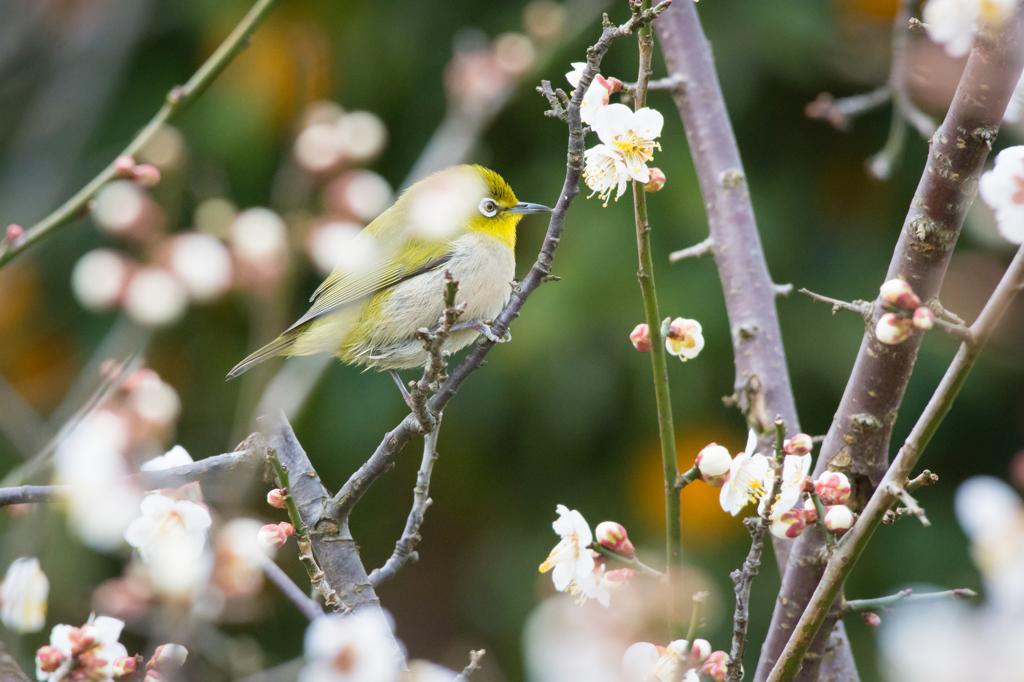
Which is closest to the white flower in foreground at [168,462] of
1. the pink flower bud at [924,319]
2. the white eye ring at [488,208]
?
the pink flower bud at [924,319]

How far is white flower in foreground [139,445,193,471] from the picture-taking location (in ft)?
4.56

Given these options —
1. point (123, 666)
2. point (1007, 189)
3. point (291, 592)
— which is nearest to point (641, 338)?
point (1007, 189)

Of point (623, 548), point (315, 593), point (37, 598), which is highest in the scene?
point (37, 598)

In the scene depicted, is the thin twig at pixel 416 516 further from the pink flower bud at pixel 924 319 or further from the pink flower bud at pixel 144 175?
the pink flower bud at pixel 924 319

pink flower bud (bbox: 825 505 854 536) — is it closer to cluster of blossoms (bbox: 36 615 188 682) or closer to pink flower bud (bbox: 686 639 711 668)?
pink flower bud (bbox: 686 639 711 668)

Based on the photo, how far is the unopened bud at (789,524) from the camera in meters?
1.19

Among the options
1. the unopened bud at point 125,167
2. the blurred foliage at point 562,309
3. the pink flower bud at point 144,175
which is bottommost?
the blurred foliage at point 562,309

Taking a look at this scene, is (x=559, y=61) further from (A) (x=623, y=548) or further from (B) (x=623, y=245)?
(A) (x=623, y=548)

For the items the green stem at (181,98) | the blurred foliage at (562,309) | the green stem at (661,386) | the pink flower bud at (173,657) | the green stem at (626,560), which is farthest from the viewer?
the blurred foliage at (562,309)

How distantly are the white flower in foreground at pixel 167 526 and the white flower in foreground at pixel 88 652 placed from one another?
11cm

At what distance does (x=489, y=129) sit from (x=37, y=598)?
11.9 ft

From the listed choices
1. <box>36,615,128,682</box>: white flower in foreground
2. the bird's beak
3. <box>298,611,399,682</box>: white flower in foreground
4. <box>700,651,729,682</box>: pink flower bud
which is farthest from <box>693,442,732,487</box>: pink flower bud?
the bird's beak

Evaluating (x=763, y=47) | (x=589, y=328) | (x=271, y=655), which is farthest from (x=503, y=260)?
(x=271, y=655)

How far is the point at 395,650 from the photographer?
48.6 inches
